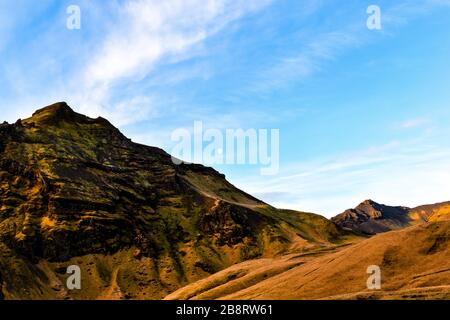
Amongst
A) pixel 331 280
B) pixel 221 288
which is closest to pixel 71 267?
pixel 221 288

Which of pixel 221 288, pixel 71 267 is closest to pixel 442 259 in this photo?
pixel 221 288

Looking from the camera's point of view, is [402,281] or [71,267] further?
[71,267]

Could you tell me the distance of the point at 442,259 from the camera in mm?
66625

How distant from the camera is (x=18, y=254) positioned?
187250 mm

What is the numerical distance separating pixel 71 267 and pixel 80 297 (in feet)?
65.3

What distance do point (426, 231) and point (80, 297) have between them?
13674 cm
